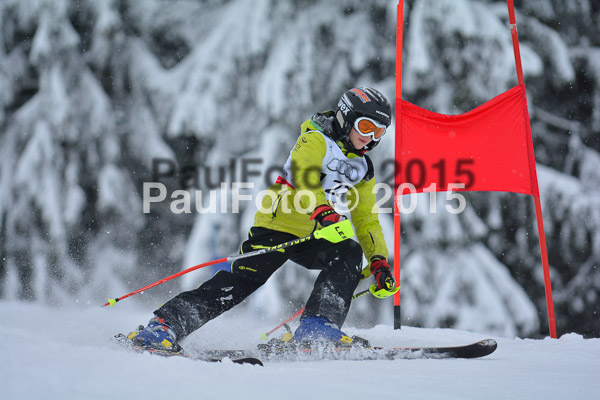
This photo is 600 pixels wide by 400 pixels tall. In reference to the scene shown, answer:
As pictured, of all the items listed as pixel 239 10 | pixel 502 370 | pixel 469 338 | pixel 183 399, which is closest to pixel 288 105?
pixel 239 10

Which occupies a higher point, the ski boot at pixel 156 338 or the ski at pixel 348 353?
the ski boot at pixel 156 338

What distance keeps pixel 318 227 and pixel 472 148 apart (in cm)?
187

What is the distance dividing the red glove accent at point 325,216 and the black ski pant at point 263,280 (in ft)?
1.23

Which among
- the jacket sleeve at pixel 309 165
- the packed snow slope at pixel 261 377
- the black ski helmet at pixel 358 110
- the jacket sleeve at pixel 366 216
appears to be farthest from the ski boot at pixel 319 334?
the black ski helmet at pixel 358 110

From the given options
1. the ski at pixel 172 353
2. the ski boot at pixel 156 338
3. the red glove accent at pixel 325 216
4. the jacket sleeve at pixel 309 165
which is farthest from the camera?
the jacket sleeve at pixel 309 165

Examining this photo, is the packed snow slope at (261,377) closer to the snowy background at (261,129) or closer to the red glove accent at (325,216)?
the red glove accent at (325,216)

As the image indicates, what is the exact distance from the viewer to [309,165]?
305 centimetres

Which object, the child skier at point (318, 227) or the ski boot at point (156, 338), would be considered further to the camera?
the child skier at point (318, 227)

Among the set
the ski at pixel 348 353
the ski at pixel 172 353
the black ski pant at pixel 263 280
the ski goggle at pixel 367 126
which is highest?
the ski goggle at pixel 367 126

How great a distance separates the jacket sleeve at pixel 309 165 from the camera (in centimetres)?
299

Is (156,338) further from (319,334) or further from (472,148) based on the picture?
(472,148)

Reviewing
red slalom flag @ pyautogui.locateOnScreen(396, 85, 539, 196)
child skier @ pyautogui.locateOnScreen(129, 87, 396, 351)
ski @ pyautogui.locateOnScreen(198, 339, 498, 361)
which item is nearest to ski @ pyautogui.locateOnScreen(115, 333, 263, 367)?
ski @ pyautogui.locateOnScreen(198, 339, 498, 361)

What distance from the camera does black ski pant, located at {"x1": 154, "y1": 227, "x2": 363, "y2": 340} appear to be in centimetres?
285

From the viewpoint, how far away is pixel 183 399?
145 centimetres
